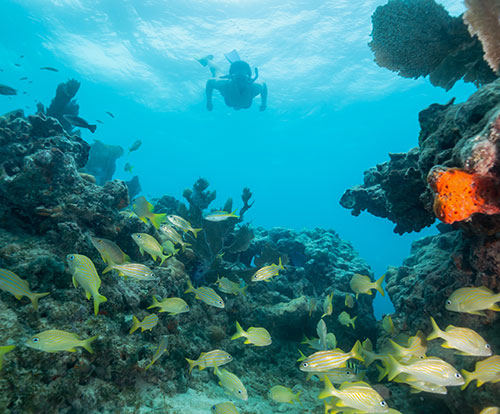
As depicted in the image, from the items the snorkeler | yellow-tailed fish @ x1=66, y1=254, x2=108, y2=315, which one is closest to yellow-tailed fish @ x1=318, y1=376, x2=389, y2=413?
yellow-tailed fish @ x1=66, y1=254, x2=108, y2=315

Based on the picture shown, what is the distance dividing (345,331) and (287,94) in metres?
33.7

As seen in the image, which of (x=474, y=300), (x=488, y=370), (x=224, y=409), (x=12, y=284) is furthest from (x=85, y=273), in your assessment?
(x=474, y=300)

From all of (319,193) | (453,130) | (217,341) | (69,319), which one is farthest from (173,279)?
(319,193)

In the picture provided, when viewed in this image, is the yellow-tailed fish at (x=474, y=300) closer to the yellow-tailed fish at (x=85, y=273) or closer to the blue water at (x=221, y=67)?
the yellow-tailed fish at (x=85, y=273)

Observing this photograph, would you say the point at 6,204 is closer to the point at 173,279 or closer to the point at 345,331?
the point at 173,279

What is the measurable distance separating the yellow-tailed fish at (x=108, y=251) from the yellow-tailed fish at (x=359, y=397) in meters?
2.89

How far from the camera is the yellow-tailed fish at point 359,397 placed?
2.39 metres

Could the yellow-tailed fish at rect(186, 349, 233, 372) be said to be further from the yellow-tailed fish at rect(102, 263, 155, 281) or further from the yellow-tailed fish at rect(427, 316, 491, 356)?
the yellow-tailed fish at rect(427, 316, 491, 356)

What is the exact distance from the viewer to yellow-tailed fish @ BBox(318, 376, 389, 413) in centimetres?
239

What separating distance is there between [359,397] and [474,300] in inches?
75.6

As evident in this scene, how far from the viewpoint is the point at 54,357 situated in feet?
8.80

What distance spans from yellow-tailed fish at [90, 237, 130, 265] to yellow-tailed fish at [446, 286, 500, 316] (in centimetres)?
441

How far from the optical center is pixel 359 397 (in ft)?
8.07

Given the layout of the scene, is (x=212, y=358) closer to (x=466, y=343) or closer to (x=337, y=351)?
(x=337, y=351)
